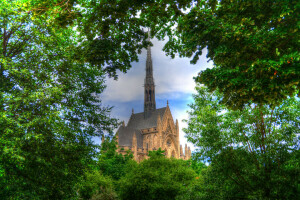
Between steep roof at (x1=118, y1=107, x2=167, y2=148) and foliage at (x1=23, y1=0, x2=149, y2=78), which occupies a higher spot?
steep roof at (x1=118, y1=107, x2=167, y2=148)

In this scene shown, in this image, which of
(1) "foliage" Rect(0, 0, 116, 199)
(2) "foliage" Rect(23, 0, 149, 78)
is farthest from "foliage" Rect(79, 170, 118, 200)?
(2) "foliage" Rect(23, 0, 149, 78)

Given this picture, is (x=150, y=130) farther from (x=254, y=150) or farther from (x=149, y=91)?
(x=254, y=150)

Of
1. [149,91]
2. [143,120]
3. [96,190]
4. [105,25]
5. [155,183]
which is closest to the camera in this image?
[105,25]

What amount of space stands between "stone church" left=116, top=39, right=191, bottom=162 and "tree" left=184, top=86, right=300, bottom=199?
49.4 metres

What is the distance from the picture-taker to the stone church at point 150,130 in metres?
64.9

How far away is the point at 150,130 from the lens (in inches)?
2763

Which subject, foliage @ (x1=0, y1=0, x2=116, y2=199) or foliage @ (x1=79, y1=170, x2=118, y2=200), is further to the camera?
foliage @ (x1=79, y1=170, x2=118, y2=200)

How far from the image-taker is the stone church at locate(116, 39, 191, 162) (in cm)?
6488

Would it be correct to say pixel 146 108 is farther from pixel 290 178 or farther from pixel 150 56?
pixel 290 178

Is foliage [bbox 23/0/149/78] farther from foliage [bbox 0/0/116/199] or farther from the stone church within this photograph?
the stone church

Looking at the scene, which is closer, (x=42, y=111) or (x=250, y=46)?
(x=250, y=46)

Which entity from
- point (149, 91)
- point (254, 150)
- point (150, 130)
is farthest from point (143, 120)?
point (254, 150)

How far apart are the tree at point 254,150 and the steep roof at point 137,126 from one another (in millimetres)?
52051

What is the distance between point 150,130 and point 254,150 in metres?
58.5
